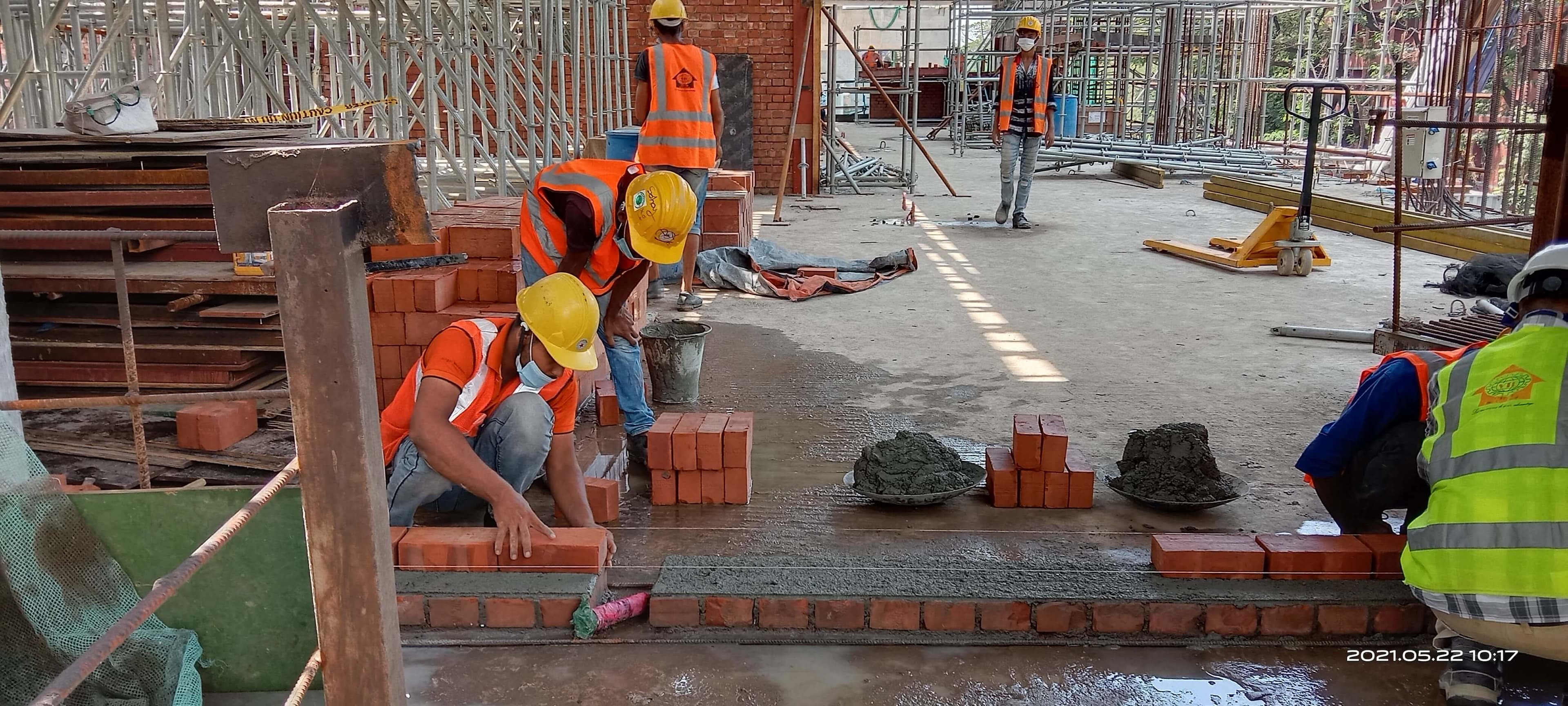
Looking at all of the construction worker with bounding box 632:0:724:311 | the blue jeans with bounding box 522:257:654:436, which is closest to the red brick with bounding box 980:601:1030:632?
the blue jeans with bounding box 522:257:654:436

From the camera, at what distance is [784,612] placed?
3.25 m

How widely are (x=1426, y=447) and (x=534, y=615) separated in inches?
98.2

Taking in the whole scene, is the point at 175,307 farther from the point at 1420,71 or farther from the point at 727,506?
the point at 1420,71

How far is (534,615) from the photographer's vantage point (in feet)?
10.6

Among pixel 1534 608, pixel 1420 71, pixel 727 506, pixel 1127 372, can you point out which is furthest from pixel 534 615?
pixel 1420 71

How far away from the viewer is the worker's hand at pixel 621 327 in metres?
4.57

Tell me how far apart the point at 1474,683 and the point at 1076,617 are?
1.01 metres

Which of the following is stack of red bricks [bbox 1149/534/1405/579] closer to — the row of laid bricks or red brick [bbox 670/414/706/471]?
the row of laid bricks

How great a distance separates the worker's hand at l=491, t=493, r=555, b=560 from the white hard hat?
2769mm

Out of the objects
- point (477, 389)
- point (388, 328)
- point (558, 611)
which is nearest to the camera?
point (558, 611)

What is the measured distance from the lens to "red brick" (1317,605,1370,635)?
322cm

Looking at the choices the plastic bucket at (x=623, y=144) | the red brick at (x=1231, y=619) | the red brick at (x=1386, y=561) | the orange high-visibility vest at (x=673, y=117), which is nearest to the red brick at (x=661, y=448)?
the red brick at (x=1231, y=619)

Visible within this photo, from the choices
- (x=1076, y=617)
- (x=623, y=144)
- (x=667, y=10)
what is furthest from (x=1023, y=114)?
(x=1076, y=617)

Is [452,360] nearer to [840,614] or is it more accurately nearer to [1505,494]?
[840,614]
